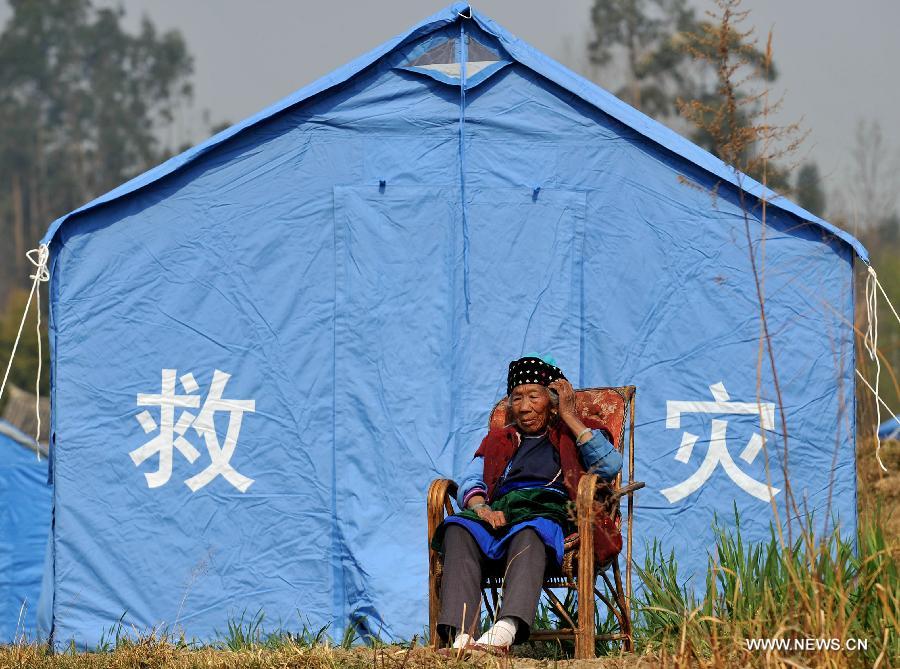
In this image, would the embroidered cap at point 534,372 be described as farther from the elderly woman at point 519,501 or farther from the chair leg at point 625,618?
the chair leg at point 625,618

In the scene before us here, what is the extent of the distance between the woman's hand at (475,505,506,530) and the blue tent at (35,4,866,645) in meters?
1.10

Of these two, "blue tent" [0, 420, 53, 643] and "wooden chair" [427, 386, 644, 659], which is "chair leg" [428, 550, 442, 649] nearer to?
"wooden chair" [427, 386, 644, 659]

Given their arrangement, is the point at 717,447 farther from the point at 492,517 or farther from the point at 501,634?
the point at 501,634

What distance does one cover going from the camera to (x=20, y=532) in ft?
24.3

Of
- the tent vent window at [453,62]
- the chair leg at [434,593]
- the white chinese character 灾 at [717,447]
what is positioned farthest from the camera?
the tent vent window at [453,62]

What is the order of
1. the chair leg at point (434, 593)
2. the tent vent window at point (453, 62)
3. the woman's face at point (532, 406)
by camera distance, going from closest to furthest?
the chair leg at point (434, 593) < the woman's face at point (532, 406) < the tent vent window at point (453, 62)

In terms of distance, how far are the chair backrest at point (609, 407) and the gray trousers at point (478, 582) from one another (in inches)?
26.8

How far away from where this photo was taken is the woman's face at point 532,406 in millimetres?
4691

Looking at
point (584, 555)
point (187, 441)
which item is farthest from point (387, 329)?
point (584, 555)

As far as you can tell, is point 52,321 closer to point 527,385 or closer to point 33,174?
point 527,385

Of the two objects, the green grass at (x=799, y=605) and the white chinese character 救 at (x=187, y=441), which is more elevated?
the white chinese character 救 at (x=187, y=441)

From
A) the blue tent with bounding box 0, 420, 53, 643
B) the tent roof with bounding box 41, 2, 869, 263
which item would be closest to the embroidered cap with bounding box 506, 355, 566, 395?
the tent roof with bounding box 41, 2, 869, 263

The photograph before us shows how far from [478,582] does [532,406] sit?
30.8 inches

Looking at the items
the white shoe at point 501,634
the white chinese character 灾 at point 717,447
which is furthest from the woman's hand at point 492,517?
the white chinese character 灾 at point 717,447
